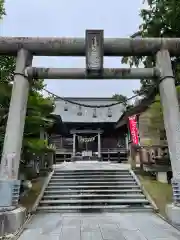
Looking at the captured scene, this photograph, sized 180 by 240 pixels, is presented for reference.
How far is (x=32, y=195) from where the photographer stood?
8.95m

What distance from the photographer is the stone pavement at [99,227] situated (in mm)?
5249

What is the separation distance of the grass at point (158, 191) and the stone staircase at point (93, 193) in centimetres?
32

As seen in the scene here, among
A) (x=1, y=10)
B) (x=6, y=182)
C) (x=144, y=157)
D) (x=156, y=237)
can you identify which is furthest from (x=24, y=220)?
(x=1, y=10)

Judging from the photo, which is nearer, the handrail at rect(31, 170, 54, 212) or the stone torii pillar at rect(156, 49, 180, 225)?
the stone torii pillar at rect(156, 49, 180, 225)

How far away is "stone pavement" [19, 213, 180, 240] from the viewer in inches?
207

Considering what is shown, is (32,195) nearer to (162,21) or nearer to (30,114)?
(30,114)

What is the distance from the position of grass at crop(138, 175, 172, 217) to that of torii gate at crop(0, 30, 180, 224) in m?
2.44

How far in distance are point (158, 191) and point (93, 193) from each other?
2.50 metres

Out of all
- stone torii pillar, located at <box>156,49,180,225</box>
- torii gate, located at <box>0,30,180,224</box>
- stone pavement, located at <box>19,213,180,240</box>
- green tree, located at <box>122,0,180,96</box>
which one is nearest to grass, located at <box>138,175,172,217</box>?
stone pavement, located at <box>19,213,180,240</box>

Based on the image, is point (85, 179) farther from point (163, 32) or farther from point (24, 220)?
point (163, 32)

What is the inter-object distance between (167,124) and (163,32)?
29.0 ft

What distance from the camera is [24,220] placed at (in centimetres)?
646

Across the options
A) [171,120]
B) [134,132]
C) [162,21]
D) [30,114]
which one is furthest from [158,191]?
[162,21]

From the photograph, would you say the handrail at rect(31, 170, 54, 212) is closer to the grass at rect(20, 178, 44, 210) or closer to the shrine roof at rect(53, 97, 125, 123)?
the grass at rect(20, 178, 44, 210)
